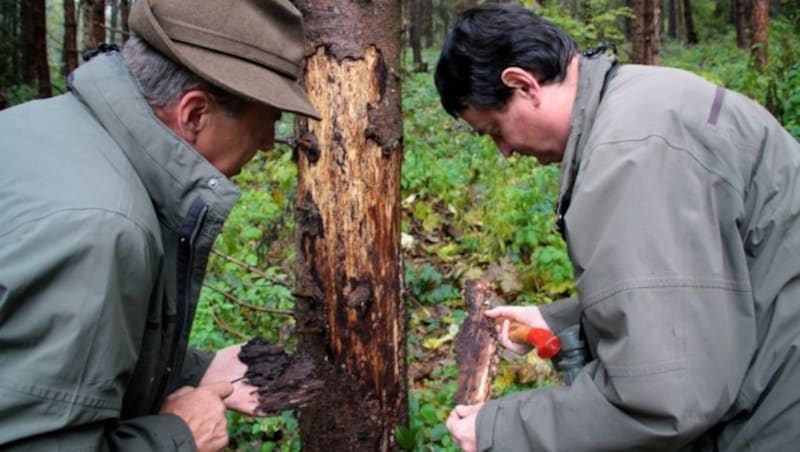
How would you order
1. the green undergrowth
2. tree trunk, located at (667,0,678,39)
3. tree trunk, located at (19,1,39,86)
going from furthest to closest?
tree trunk, located at (667,0,678,39) → tree trunk, located at (19,1,39,86) → the green undergrowth

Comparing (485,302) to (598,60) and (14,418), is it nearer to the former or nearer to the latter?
(598,60)

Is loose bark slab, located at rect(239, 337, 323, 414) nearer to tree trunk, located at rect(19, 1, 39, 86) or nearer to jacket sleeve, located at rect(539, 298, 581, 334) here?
jacket sleeve, located at rect(539, 298, 581, 334)

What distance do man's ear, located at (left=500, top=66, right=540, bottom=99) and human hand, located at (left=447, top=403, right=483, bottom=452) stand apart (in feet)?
3.40

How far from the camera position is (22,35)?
1631cm

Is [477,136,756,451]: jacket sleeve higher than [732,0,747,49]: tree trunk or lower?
lower

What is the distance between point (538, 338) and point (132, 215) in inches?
63.4

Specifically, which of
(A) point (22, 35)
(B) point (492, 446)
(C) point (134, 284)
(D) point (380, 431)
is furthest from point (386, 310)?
(A) point (22, 35)

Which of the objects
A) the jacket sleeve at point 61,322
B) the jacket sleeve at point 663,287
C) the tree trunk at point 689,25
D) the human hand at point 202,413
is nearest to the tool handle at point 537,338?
the jacket sleeve at point 663,287

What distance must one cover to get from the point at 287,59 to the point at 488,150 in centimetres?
647

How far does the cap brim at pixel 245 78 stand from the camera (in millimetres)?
1923

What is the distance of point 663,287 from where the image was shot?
174 cm

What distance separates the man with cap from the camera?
60.3 inches

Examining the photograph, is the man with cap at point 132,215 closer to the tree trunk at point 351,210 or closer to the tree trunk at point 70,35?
the tree trunk at point 351,210

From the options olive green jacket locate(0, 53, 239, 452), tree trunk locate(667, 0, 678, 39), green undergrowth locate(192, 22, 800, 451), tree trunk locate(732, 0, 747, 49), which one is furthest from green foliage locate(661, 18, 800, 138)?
tree trunk locate(667, 0, 678, 39)
